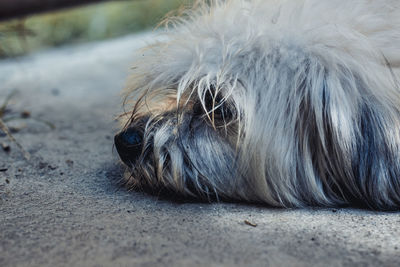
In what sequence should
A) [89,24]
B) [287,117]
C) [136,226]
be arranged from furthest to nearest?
1. [89,24]
2. [287,117]
3. [136,226]

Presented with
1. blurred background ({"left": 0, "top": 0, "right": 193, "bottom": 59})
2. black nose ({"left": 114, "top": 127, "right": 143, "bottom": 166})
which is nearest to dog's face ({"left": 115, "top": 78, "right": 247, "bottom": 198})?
black nose ({"left": 114, "top": 127, "right": 143, "bottom": 166})

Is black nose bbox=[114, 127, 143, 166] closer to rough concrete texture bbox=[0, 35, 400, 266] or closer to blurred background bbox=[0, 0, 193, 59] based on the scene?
rough concrete texture bbox=[0, 35, 400, 266]

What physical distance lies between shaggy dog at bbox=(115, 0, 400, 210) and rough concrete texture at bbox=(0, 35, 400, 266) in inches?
4.0

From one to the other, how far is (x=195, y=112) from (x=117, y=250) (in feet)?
2.67

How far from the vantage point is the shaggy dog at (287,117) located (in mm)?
1740

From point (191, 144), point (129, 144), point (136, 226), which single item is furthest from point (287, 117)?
point (136, 226)

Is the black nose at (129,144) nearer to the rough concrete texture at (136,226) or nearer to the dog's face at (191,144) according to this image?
the dog's face at (191,144)

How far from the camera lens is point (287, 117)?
1.85 meters

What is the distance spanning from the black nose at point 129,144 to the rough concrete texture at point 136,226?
14 cm

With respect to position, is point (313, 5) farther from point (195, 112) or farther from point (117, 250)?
point (117, 250)

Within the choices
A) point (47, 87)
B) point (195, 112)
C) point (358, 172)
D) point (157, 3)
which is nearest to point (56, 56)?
point (47, 87)

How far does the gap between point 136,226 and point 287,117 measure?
2.43 feet

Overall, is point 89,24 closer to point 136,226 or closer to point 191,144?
point 191,144

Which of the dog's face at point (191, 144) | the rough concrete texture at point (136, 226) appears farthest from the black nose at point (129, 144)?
the rough concrete texture at point (136, 226)
